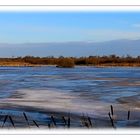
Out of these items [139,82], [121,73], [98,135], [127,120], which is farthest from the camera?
[121,73]

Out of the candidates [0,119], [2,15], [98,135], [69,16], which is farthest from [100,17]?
[0,119]

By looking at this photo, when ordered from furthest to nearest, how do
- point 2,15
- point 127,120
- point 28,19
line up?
1. point 127,120
2. point 28,19
3. point 2,15

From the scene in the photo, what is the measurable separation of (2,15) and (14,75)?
8.60 metres

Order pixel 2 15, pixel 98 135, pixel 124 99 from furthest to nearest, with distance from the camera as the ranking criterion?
pixel 124 99
pixel 2 15
pixel 98 135

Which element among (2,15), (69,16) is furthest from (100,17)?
(2,15)

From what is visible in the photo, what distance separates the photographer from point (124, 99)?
30.3 ft

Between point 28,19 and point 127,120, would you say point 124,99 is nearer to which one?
point 127,120

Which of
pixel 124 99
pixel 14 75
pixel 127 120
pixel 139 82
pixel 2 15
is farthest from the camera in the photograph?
pixel 14 75

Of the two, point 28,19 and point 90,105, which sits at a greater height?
point 28,19

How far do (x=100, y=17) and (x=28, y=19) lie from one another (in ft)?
3.35

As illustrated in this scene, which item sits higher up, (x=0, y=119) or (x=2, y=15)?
(x=2, y=15)
